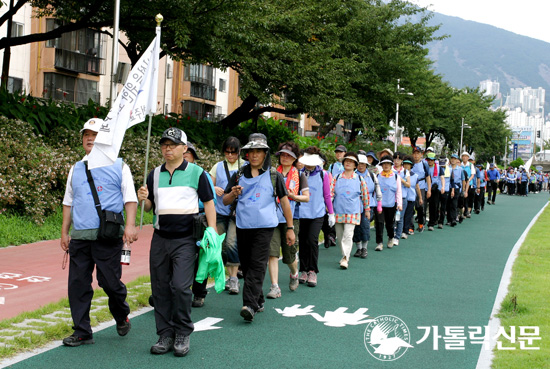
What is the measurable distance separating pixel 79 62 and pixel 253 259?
34.8m

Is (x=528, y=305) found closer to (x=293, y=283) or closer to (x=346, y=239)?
(x=293, y=283)

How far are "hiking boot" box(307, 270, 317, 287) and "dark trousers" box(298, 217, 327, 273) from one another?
0.06 metres

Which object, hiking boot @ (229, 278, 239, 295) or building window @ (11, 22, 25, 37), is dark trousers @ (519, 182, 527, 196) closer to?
building window @ (11, 22, 25, 37)

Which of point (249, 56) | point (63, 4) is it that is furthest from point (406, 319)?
point (63, 4)

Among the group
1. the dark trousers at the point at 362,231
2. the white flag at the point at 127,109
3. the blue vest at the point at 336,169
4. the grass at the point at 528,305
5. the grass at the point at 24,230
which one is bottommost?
the grass at the point at 528,305

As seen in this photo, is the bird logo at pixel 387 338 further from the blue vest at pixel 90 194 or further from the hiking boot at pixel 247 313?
the blue vest at pixel 90 194

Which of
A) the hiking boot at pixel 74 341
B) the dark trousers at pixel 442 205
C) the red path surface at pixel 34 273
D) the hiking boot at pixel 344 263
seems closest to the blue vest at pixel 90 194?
the hiking boot at pixel 74 341

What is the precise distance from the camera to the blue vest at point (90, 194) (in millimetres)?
5871

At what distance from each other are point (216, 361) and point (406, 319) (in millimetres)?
2500

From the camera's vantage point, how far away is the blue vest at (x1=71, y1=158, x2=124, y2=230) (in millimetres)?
5871

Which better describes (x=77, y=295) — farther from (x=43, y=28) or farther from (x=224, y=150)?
(x=43, y=28)

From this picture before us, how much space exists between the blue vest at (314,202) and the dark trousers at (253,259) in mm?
2140

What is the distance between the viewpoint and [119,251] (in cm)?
605

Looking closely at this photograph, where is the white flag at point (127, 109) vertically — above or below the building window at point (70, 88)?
below
